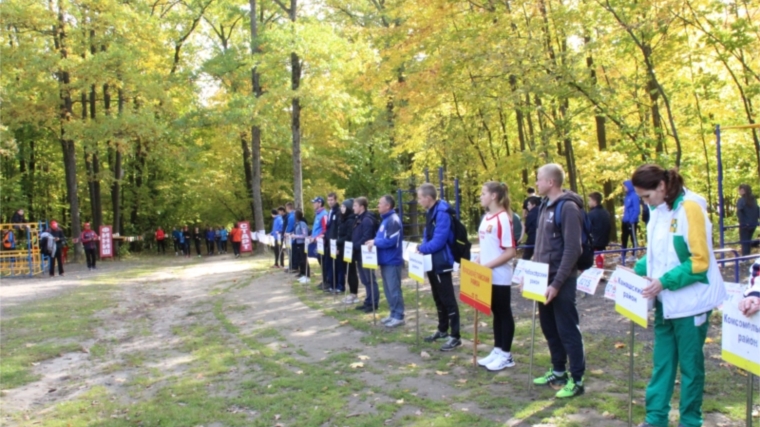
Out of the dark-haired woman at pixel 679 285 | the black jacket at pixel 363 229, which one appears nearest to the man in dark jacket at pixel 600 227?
the black jacket at pixel 363 229

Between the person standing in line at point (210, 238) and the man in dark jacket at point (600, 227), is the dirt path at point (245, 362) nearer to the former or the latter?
the man in dark jacket at point (600, 227)

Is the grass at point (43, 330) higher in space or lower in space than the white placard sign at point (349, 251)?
lower

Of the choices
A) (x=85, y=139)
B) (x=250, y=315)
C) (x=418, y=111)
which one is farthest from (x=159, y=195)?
(x=250, y=315)

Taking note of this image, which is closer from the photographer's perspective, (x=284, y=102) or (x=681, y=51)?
(x=681, y=51)

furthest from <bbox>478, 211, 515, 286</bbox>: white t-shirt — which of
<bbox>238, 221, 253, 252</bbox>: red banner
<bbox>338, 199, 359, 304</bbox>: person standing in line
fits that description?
<bbox>238, 221, 253, 252</bbox>: red banner

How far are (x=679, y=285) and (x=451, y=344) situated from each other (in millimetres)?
3417

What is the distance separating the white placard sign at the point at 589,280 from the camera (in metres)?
5.63

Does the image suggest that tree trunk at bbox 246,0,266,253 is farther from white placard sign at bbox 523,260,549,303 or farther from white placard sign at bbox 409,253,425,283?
white placard sign at bbox 523,260,549,303

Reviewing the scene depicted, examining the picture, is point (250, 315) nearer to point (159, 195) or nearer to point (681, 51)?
point (681, 51)

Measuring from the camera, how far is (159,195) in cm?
Result: 3681

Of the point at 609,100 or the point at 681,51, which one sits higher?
the point at 681,51

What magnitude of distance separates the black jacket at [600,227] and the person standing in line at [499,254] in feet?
15.9

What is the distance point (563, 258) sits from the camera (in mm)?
4793

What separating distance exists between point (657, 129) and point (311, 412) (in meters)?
12.0
